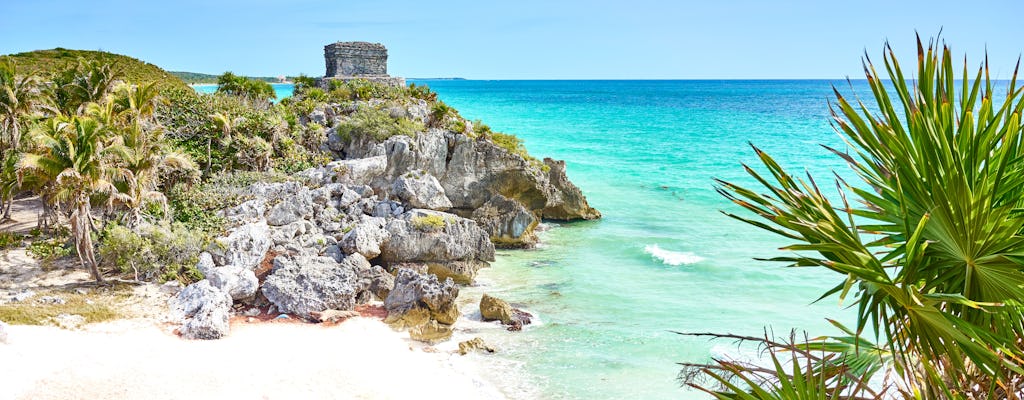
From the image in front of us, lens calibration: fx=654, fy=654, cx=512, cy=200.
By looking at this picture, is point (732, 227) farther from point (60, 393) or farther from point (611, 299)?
point (60, 393)

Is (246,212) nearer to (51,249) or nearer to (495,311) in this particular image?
(51,249)

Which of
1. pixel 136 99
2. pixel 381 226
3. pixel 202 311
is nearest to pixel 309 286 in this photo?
pixel 202 311

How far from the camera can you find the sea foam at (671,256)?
19250 mm

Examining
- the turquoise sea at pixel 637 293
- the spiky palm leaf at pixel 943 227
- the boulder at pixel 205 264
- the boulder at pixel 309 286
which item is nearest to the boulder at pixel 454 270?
the turquoise sea at pixel 637 293

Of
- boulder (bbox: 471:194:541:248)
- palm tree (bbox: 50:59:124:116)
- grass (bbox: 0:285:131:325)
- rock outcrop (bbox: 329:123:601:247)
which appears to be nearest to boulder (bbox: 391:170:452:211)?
rock outcrop (bbox: 329:123:601:247)

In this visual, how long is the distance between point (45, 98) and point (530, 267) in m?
16.3

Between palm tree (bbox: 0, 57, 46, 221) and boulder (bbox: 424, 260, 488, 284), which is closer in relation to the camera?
boulder (bbox: 424, 260, 488, 284)

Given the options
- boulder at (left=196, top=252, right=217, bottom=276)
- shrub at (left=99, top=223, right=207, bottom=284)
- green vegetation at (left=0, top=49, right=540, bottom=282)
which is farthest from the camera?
boulder at (left=196, top=252, right=217, bottom=276)

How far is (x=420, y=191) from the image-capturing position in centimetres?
2192

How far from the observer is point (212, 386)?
10.5 metres

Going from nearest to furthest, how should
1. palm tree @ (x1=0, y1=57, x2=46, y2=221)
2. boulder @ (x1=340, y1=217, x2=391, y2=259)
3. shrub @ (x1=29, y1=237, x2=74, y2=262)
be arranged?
shrub @ (x1=29, y1=237, x2=74, y2=262)
boulder @ (x1=340, y1=217, x2=391, y2=259)
palm tree @ (x1=0, y1=57, x2=46, y2=221)

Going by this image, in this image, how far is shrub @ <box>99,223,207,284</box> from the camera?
1445cm

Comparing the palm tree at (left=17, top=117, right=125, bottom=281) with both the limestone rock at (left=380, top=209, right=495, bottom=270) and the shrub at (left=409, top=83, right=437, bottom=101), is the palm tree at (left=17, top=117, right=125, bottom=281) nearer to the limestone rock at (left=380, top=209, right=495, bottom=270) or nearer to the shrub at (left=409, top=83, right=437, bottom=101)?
the limestone rock at (left=380, top=209, right=495, bottom=270)

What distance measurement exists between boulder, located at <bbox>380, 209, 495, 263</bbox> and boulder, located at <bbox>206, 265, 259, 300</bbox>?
403 cm
